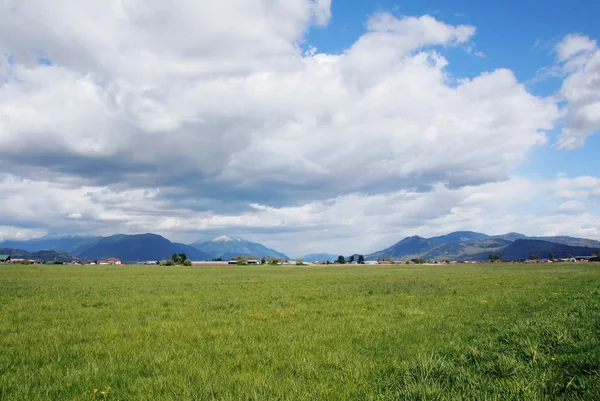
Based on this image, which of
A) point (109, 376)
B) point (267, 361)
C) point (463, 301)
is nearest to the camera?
point (109, 376)

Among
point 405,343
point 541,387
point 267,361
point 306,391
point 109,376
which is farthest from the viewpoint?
point 405,343

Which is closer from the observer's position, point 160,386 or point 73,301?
point 160,386

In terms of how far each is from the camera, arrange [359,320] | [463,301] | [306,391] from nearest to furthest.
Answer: [306,391] → [359,320] → [463,301]

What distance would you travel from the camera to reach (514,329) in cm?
1162

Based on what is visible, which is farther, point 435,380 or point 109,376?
point 109,376

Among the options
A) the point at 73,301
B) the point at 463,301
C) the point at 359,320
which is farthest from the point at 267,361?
the point at 73,301

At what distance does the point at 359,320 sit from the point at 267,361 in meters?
7.27

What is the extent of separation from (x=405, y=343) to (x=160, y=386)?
24.7ft

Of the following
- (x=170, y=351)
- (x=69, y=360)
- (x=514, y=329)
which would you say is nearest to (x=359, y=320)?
(x=514, y=329)

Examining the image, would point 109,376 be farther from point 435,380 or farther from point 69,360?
point 435,380

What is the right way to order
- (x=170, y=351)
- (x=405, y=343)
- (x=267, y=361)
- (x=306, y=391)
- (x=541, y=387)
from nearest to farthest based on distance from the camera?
(x=541, y=387) → (x=306, y=391) → (x=267, y=361) → (x=170, y=351) → (x=405, y=343)

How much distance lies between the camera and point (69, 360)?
10.0 meters

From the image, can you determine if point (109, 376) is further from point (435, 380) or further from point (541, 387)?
point (541, 387)

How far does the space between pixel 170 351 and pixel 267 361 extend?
325cm
